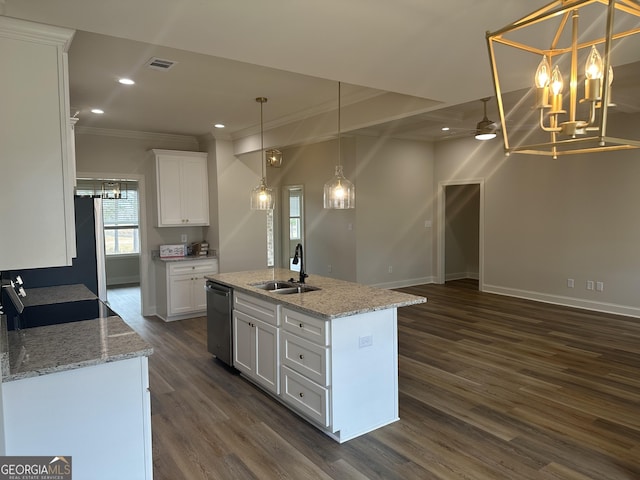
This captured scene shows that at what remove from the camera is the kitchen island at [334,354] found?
2.86 metres

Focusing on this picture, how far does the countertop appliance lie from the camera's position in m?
4.07

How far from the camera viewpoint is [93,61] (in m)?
3.35

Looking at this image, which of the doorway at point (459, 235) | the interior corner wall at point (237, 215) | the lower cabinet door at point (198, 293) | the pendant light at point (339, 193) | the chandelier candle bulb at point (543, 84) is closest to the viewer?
the chandelier candle bulb at point (543, 84)

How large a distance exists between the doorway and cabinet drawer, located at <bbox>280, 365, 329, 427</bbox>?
19.2 feet

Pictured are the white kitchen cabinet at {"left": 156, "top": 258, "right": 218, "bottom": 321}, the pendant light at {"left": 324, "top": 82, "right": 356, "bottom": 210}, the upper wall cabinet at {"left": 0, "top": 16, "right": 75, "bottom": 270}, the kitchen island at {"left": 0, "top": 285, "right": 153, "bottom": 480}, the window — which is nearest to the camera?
the kitchen island at {"left": 0, "top": 285, "right": 153, "bottom": 480}

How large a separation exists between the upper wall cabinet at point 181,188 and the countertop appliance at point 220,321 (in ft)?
7.44

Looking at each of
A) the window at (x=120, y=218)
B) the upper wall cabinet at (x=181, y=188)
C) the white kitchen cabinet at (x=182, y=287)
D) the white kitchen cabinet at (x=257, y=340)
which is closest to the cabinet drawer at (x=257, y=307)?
the white kitchen cabinet at (x=257, y=340)

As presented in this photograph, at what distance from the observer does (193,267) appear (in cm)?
628

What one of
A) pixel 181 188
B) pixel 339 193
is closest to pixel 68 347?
pixel 339 193

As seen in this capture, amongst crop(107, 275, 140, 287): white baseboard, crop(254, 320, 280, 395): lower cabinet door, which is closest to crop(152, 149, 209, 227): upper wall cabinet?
crop(254, 320, 280, 395): lower cabinet door

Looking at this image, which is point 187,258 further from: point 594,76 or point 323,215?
point 594,76

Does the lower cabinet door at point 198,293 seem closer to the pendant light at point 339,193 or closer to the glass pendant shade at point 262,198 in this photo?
the glass pendant shade at point 262,198

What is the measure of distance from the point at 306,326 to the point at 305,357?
228 mm

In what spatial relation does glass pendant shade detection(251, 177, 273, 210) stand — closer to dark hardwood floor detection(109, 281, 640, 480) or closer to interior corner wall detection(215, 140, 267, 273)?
dark hardwood floor detection(109, 281, 640, 480)
